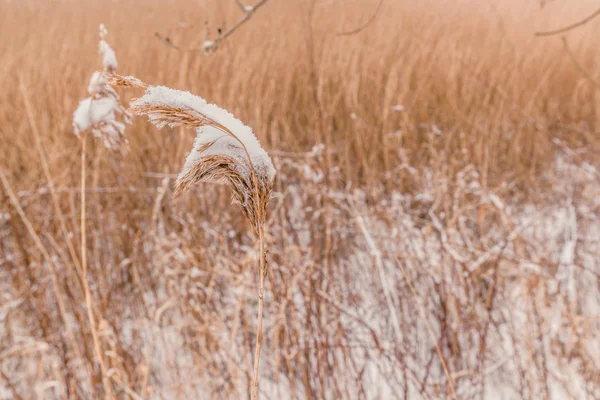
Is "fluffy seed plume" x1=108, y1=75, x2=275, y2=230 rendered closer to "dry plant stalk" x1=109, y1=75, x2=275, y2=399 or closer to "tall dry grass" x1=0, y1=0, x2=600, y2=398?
"dry plant stalk" x1=109, y1=75, x2=275, y2=399

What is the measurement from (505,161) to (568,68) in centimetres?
118

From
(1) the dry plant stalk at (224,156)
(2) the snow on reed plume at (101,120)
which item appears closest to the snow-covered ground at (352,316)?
(2) the snow on reed plume at (101,120)

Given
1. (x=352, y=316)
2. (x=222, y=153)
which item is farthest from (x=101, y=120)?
(x=352, y=316)

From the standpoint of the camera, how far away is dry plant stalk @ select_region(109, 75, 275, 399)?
380 millimetres

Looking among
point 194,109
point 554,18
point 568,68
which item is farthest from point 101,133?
point 554,18

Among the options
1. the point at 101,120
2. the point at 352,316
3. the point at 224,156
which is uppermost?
the point at 101,120

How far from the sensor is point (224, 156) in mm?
410

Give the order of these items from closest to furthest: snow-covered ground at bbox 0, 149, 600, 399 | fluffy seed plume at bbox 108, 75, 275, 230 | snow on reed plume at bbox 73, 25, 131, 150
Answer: fluffy seed plume at bbox 108, 75, 275, 230 → snow on reed plume at bbox 73, 25, 131, 150 → snow-covered ground at bbox 0, 149, 600, 399

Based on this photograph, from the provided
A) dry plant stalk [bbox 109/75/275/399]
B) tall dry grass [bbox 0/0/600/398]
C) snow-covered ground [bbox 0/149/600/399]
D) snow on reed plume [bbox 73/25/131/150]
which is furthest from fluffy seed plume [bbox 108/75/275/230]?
snow-covered ground [bbox 0/149/600/399]

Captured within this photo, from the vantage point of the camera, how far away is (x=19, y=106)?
7.69 ft

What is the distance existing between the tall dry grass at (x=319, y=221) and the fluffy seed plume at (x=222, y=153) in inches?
21.4

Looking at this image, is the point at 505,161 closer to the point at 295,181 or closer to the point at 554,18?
the point at 295,181

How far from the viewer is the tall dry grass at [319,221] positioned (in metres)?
1.33

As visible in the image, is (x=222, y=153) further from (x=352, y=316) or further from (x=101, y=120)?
(x=352, y=316)
